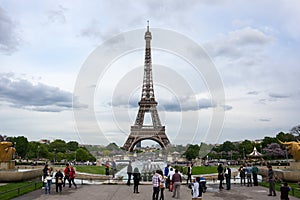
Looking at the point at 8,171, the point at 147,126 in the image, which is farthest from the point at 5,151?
the point at 147,126

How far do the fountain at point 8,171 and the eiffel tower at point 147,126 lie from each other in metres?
49.4

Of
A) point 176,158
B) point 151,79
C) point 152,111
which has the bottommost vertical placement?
point 176,158

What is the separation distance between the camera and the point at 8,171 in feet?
78.9

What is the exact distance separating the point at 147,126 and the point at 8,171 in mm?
54882

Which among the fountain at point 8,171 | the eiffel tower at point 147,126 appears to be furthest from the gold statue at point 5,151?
the eiffel tower at point 147,126

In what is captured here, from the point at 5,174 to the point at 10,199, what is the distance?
8.42 meters

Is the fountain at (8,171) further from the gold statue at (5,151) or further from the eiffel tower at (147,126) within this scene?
the eiffel tower at (147,126)

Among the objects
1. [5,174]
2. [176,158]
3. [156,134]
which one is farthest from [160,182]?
[176,158]

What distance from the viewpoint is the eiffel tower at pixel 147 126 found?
248ft

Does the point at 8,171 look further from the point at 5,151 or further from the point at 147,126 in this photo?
the point at 147,126

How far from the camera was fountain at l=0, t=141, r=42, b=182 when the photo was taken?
23672mm

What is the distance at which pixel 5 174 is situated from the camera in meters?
23.6

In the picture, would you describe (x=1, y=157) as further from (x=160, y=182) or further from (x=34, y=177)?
(x=160, y=182)

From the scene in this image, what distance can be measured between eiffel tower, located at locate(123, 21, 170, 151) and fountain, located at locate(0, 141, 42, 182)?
49.4m
